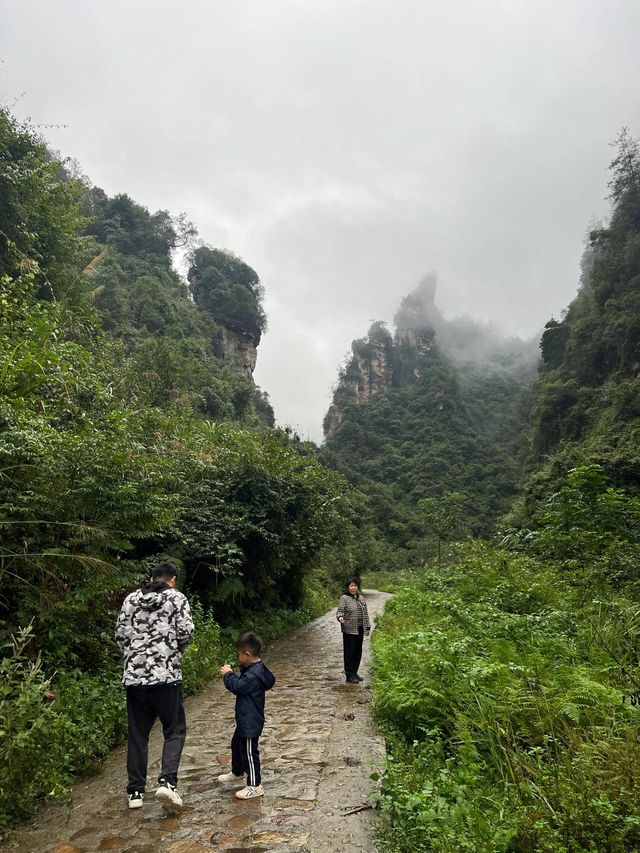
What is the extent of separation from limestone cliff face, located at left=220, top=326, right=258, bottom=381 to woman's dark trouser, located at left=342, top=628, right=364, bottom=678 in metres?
46.6

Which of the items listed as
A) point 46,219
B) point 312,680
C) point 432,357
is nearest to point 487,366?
point 432,357

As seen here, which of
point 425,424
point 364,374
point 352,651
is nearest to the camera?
point 352,651

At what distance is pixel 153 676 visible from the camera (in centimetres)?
385

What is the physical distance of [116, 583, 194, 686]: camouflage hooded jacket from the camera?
153 inches

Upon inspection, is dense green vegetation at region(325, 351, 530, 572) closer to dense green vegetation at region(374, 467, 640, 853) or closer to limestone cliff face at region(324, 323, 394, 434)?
limestone cliff face at region(324, 323, 394, 434)

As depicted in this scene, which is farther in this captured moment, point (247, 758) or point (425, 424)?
point (425, 424)

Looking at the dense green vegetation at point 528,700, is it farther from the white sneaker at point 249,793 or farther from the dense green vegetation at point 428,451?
the dense green vegetation at point 428,451

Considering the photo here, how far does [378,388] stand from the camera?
105250 millimetres

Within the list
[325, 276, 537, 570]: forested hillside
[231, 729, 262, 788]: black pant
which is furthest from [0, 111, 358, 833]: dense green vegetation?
[325, 276, 537, 570]: forested hillside

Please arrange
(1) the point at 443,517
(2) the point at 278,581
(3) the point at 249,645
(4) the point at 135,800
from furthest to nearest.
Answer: (1) the point at 443,517, (2) the point at 278,581, (3) the point at 249,645, (4) the point at 135,800

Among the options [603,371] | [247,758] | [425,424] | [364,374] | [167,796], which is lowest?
[167,796]

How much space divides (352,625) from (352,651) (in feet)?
1.66

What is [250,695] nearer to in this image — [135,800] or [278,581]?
[135,800]

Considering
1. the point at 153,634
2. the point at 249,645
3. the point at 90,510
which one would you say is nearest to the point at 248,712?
the point at 249,645
